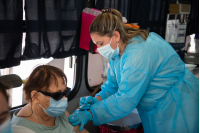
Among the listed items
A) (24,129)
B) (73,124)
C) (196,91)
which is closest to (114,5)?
(196,91)

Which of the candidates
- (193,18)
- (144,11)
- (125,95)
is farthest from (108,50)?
(193,18)

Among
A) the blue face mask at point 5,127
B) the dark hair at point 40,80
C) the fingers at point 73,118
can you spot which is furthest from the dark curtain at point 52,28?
the blue face mask at point 5,127

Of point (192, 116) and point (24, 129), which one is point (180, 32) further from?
point (24, 129)

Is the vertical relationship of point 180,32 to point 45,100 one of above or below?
above

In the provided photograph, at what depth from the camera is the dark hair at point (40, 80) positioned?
1357 mm

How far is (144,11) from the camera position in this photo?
3170 millimetres

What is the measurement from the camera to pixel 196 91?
1637mm

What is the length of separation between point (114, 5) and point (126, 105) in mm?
1491

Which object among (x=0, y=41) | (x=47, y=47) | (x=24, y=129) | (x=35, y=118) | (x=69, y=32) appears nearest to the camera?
(x=24, y=129)

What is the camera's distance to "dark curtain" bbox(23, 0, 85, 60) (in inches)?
66.8

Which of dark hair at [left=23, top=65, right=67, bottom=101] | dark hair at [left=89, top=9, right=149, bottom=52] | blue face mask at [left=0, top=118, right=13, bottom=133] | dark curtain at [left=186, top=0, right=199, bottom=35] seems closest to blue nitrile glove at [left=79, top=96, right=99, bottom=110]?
dark hair at [left=23, top=65, right=67, bottom=101]

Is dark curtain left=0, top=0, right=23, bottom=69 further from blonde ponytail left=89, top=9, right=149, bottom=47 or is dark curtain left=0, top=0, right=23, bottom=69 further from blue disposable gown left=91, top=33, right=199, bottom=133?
blue disposable gown left=91, top=33, right=199, bottom=133

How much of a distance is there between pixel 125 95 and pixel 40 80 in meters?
0.62

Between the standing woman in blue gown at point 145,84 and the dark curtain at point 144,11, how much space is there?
2.94ft
